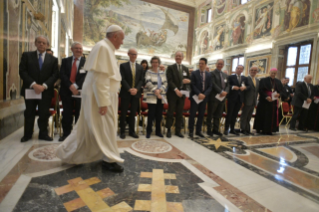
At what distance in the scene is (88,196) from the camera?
6.19ft

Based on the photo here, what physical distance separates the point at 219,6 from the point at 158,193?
17826mm

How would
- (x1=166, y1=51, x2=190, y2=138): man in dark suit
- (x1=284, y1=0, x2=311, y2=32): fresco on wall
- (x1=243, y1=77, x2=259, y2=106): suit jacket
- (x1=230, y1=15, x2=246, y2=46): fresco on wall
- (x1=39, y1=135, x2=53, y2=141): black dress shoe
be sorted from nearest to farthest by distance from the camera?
1. (x1=39, y1=135, x2=53, y2=141): black dress shoe
2. (x1=166, y1=51, x2=190, y2=138): man in dark suit
3. (x1=243, y1=77, x2=259, y2=106): suit jacket
4. (x1=284, y1=0, x2=311, y2=32): fresco on wall
5. (x1=230, y1=15, x2=246, y2=46): fresco on wall

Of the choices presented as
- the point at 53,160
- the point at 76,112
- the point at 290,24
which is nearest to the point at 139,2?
the point at 290,24

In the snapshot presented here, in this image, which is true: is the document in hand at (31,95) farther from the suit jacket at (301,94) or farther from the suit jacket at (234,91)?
the suit jacket at (301,94)

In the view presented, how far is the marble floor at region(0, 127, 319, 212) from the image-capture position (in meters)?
1.82

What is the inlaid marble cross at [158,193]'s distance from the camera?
1772mm

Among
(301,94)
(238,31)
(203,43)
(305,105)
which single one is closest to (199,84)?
(301,94)

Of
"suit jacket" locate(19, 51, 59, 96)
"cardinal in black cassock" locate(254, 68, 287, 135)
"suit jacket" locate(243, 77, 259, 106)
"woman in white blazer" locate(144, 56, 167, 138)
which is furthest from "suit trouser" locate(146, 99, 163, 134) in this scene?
"cardinal in black cassock" locate(254, 68, 287, 135)

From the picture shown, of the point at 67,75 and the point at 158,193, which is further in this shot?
the point at 67,75

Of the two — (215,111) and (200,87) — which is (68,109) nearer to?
(200,87)

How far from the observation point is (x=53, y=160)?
2.72m

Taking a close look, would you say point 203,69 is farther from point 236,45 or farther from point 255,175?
point 236,45

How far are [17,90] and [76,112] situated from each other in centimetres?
155

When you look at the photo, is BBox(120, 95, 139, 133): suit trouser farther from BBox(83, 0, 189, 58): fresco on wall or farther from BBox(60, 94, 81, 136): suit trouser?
BBox(83, 0, 189, 58): fresco on wall
